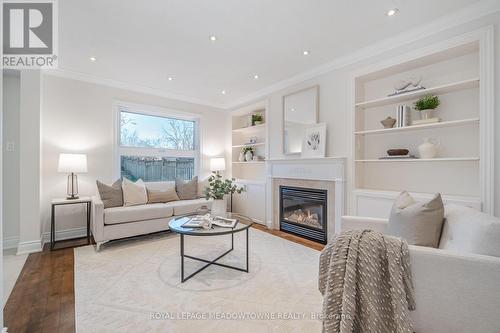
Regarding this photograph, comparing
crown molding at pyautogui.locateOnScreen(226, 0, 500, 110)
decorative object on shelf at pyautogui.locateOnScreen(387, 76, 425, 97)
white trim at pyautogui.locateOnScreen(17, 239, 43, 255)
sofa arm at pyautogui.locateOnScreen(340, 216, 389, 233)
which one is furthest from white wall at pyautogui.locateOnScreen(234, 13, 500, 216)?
white trim at pyautogui.locateOnScreen(17, 239, 43, 255)

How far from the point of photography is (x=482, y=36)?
2.10 m

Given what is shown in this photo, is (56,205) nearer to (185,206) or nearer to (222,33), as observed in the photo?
(185,206)

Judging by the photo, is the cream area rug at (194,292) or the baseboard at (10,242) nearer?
the cream area rug at (194,292)

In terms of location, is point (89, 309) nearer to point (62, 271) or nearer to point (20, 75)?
point (62, 271)

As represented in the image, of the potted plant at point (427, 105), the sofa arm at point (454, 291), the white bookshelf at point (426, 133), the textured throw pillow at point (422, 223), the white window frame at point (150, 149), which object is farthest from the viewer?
the white window frame at point (150, 149)

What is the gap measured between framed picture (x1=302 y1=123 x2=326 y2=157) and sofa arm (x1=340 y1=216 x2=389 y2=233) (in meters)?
1.41

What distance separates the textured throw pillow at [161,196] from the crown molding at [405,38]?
2.61 m

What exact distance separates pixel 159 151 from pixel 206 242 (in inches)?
82.5

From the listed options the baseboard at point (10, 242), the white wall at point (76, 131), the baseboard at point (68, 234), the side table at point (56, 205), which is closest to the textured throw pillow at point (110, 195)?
the side table at point (56, 205)

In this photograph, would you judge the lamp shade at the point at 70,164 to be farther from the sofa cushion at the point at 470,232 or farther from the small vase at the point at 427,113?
the small vase at the point at 427,113

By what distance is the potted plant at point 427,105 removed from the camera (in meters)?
2.45

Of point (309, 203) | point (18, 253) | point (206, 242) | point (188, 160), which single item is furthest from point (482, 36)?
point (18, 253)

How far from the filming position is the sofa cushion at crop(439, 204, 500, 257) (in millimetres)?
1169

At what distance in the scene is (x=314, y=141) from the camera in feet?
11.3
